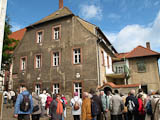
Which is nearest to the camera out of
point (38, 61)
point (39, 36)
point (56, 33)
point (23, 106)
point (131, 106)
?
point (23, 106)

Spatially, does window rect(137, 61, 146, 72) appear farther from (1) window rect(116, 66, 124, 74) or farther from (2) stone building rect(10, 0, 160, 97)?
(1) window rect(116, 66, 124, 74)

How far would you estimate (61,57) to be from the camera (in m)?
17.9

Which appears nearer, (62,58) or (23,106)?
(23,106)

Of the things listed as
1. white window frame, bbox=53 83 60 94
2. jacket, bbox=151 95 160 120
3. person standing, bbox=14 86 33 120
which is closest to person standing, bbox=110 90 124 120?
jacket, bbox=151 95 160 120

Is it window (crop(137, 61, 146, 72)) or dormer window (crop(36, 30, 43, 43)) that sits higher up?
dormer window (crop(36, 30, 43, 43))

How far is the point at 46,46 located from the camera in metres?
19.3

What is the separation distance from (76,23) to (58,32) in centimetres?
249

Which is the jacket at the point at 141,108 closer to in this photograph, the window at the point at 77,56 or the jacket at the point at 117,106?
the jacket at the point at 117,106

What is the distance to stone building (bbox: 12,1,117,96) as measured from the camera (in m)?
16.5

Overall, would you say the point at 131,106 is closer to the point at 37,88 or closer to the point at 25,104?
the point at 25,104

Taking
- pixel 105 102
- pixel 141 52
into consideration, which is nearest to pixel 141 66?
pixel 141 52

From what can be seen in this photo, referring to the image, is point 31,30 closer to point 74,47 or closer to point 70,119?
point 74,47

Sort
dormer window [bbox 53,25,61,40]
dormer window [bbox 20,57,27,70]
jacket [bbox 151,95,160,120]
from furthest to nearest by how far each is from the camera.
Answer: dormer window [bbox 20,57,27,70] → dormer window [bbox 53,25,61,40] → jacket [bbox 151,95,160,120]

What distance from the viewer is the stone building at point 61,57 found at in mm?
16469
